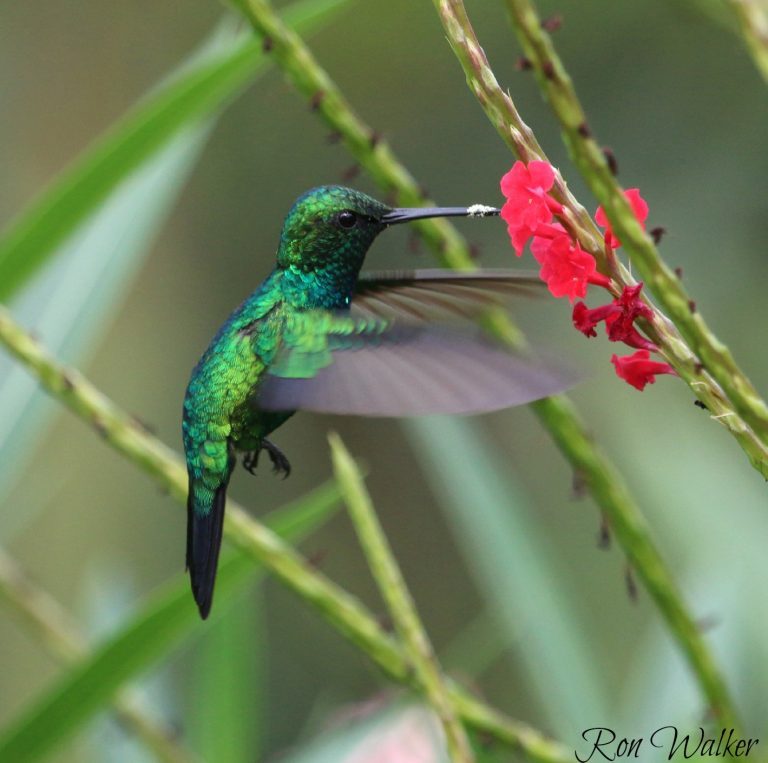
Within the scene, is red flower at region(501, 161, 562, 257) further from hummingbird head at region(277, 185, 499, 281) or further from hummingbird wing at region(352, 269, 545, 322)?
hummingbird head at region(277, 185, 499, 281)

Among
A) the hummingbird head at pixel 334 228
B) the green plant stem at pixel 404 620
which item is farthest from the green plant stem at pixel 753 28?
the green plant stem at pixel 404 620

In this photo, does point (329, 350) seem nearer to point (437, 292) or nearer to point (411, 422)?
point (437, 292)

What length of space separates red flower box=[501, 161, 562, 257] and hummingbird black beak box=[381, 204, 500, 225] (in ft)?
0.32

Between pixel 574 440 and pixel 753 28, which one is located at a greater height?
pixel 753 28

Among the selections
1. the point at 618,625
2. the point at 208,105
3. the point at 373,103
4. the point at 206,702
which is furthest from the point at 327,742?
the point at 373,103

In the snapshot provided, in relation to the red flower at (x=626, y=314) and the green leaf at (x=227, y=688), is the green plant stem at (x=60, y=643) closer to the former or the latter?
the green leaf at (x=227, y=688)

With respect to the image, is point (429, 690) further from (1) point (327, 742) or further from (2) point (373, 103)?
(2) point (373, 103)

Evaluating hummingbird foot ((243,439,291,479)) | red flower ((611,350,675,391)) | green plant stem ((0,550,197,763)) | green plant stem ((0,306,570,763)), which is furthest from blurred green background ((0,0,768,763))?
red flower ((611,350,675,391))

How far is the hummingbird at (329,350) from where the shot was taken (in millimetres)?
1075

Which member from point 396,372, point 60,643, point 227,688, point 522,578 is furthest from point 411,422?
point 396,372

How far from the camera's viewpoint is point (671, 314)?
1.00 metres

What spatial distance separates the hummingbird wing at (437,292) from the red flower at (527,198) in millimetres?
132

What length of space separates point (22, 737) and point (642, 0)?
11.6 feet

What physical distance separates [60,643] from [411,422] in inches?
37.4
